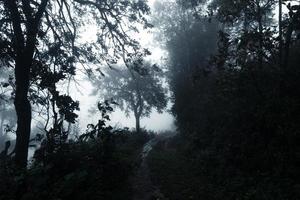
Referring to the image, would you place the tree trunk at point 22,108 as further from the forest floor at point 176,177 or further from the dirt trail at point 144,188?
the forest floor at point 176,177

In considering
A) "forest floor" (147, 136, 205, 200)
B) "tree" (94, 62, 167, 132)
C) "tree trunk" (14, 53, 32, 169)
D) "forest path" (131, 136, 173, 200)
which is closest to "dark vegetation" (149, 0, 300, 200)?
"forest floor" (147, 136, 205, 200)

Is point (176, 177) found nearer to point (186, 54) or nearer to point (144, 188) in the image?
point (144, 188)

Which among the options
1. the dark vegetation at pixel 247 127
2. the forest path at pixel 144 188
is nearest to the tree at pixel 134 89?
the dark vegetation at pixel 247 127

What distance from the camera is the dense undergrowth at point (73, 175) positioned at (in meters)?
7.12

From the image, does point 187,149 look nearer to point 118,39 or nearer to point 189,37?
point 118,39

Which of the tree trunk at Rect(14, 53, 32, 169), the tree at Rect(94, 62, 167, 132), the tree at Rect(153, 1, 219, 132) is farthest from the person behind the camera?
the tree at Rect(94, 62, 167, 132)

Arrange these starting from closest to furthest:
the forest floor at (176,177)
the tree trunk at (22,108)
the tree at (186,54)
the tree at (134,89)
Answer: the forest floor at (176,177) → the tree trunk at (22,108) → the tree at (186,54) → the tree at (134,89)

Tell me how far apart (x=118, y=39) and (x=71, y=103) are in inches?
166

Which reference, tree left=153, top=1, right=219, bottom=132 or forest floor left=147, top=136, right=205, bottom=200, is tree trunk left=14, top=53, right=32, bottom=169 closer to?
forest floor left=147, top=136, right=205, bottom=200

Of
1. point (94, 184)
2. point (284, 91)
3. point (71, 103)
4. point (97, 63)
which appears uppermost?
point (97, 63)

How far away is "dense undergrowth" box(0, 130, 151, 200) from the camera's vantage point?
712cm

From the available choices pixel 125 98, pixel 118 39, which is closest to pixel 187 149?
pixel 118 39

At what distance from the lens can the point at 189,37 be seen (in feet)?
93.1

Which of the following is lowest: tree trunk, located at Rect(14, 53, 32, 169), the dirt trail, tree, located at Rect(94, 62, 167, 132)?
the dirt trail
